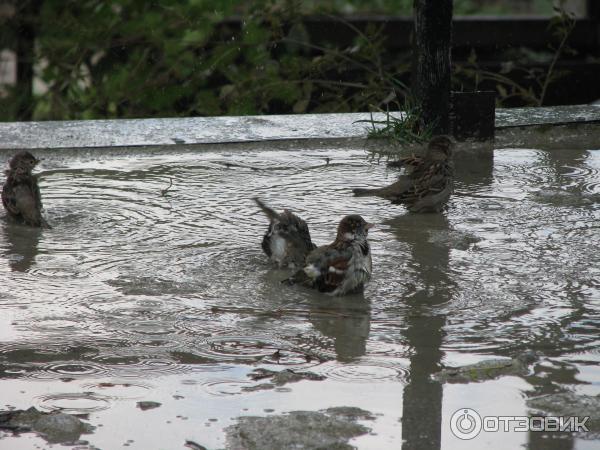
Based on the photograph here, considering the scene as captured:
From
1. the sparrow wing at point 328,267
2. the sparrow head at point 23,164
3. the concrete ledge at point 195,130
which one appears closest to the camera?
the sparrow wing at point 328,267

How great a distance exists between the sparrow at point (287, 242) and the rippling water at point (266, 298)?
0.29ft

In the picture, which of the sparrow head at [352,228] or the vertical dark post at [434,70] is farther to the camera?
the vertical dark post at [434,70]

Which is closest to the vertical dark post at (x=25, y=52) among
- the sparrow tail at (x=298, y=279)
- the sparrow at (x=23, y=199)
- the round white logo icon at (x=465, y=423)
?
the sparrow at (x=23, y=199)

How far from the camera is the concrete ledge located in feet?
27.6

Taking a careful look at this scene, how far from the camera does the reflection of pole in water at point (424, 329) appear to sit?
11.8ft

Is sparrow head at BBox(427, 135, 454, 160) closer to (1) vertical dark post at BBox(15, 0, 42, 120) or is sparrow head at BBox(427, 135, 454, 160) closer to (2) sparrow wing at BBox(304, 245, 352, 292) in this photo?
(2) sparrow wing at BBox(304, 245, 352, 292)

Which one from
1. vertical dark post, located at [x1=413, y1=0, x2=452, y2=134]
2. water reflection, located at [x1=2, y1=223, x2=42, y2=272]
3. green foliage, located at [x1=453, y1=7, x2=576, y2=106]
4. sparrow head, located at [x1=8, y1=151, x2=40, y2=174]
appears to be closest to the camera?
water reflection, located at [x1=2, y1=223, x2=42, y2=272]

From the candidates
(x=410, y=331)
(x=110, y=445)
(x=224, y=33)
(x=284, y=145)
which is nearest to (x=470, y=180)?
(x=284, y=145)

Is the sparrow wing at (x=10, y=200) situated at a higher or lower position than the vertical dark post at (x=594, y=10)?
lower

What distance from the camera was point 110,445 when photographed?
3434 mm

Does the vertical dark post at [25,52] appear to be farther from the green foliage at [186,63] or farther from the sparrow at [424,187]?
the sparrow at [424,187]

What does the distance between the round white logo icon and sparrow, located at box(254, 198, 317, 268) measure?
6.15ft

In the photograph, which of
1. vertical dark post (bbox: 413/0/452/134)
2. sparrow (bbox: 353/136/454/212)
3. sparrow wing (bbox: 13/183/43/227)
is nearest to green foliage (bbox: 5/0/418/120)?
vertical dark post (bbox: 413/0/452/134)

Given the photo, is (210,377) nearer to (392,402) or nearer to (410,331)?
(392,402)
